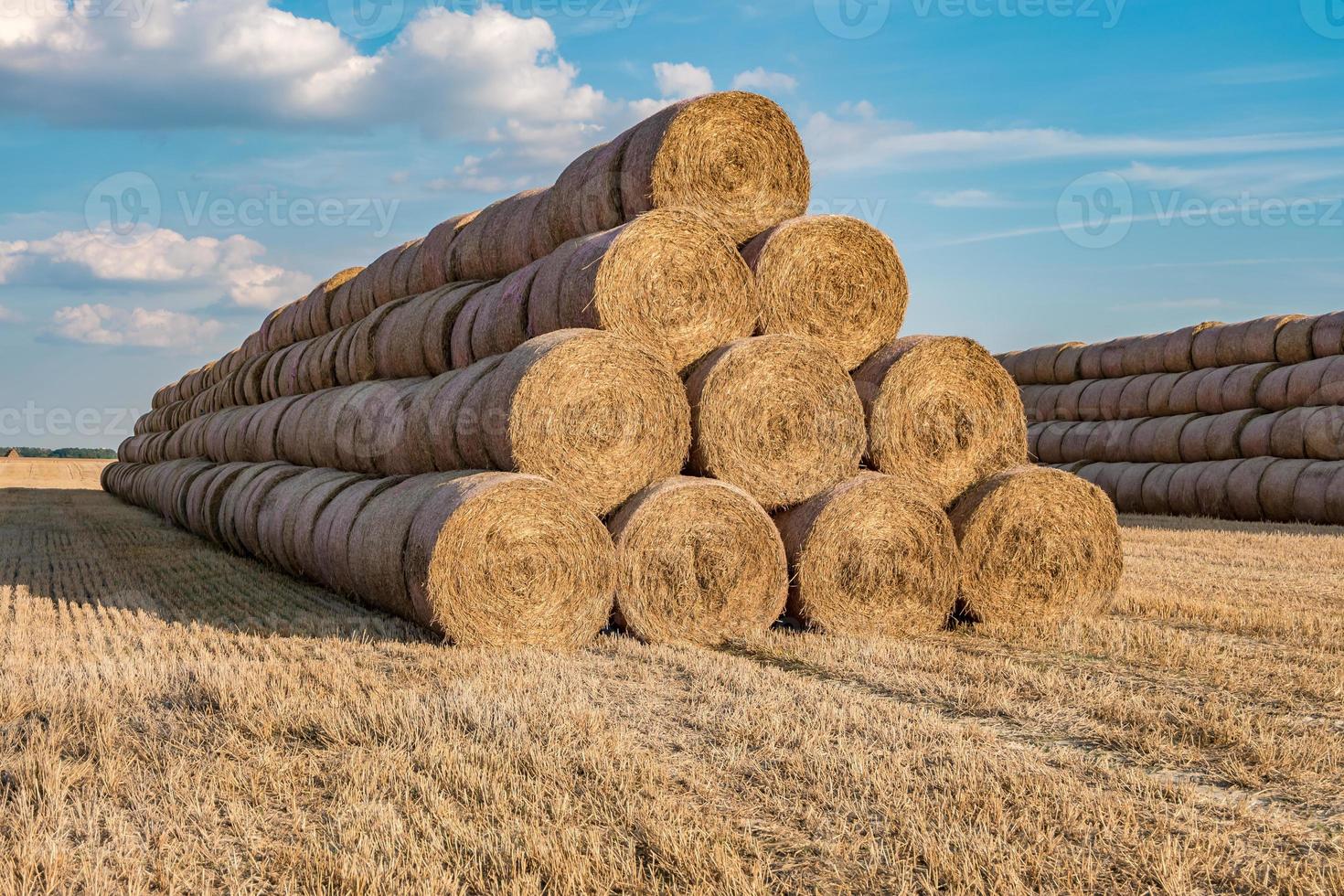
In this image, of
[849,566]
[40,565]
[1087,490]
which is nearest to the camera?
[849,566]

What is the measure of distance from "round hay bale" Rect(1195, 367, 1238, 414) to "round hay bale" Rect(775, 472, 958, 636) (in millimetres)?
12542

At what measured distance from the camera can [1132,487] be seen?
728 inches

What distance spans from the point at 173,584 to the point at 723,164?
18.6 feet

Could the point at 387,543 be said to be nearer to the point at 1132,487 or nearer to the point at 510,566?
the point at 510,566

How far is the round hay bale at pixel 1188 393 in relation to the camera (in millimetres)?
18453

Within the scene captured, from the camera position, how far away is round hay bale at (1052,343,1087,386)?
865 inches

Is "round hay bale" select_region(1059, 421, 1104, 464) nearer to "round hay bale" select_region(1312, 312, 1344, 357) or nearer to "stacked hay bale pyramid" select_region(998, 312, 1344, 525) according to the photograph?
"stacked hay bale pyramid" select_region(998, 312, 1344, 525)

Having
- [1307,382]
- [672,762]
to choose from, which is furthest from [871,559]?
[1307,382]

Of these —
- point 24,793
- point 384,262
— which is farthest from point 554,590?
point 384,262

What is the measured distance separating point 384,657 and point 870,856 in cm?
346

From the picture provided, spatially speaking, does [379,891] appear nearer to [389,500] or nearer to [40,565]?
[389,500]

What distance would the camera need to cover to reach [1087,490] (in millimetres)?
7945

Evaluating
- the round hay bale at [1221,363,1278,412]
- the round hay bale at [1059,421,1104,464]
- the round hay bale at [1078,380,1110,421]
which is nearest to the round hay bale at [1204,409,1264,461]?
the round hay bale at [1221,363,1278,412]

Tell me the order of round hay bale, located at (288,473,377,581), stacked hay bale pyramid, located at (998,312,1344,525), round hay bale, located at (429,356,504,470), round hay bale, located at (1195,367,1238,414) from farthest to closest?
round hay bale, located at (1195,367,1238,414)
stacked hay bale pyramid, located at (998,312,1344,525)
round hay bale, located at (288,473,377,581)
round hay bale, located at (429,356,504,470)
